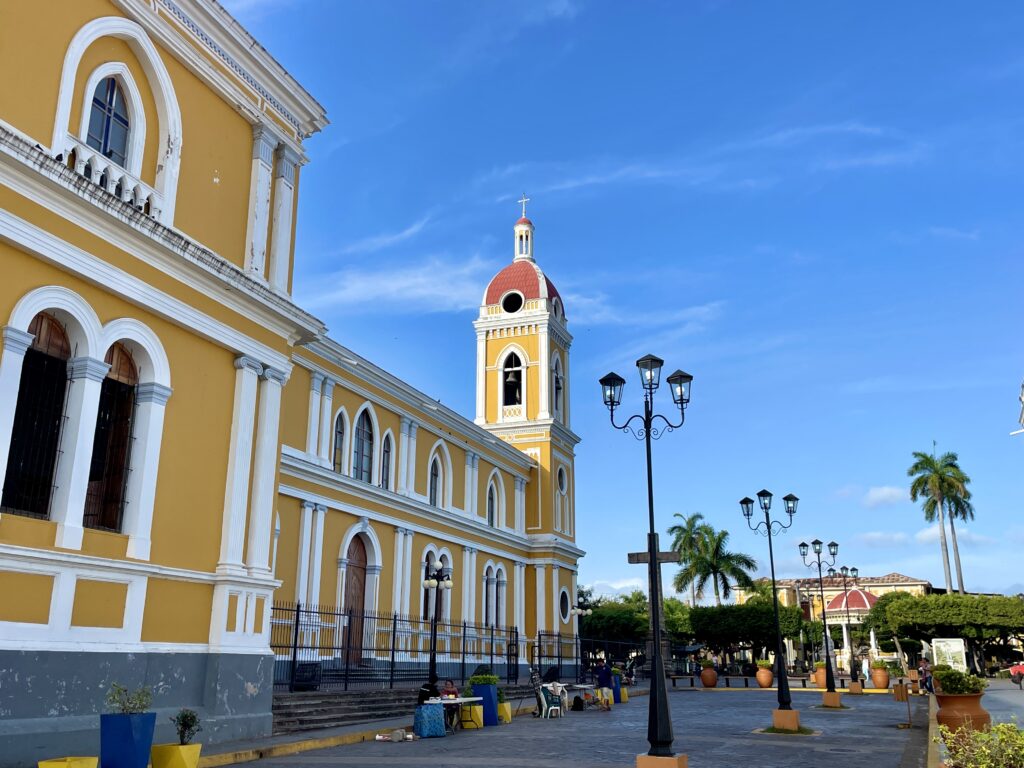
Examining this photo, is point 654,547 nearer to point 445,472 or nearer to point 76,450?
point 76,450

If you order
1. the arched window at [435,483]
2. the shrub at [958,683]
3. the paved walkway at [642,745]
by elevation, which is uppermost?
the arched window at [435,483]

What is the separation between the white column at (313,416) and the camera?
77.2 feet

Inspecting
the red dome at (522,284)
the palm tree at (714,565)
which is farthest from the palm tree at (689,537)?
the red dome at (522,284)

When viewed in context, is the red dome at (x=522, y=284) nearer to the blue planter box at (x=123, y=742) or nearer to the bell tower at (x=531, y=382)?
the bell tower at (x=531, y=382)

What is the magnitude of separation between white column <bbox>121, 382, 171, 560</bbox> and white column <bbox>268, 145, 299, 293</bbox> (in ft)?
11.6

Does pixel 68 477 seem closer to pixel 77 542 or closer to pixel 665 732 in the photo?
pixel 77 542

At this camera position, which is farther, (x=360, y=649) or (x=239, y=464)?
(x=360, y=649)

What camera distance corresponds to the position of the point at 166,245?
12.4 meters

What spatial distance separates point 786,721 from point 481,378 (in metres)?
24.9

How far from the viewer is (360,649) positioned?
20.1m

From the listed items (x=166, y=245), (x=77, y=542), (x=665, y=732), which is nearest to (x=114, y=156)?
(x=166, y=245)

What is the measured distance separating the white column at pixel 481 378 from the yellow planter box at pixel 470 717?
72.5 ft

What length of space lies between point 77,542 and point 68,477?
78 centimetres

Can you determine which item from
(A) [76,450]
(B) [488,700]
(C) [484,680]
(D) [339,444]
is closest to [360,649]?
(C) [484,680]
